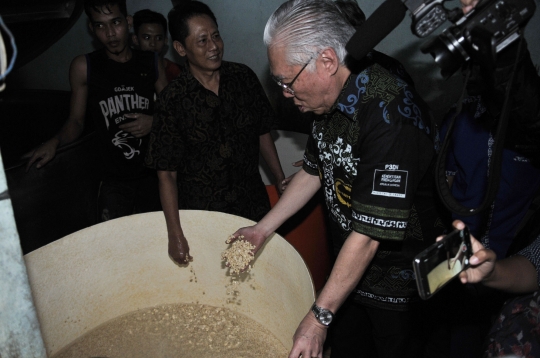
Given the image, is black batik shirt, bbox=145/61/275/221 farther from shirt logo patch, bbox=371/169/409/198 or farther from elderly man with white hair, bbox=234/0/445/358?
shirt logo patch, bbox=371/169/409/198

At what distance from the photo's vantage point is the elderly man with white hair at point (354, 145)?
1.17m

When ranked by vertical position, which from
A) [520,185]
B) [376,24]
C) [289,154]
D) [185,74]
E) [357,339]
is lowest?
[357,339]

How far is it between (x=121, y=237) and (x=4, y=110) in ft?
5.99

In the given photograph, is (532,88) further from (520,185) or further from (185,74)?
(185,74)

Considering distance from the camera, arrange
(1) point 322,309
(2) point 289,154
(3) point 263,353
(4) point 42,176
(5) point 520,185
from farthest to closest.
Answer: (2) point 289,154, (4) point 42,176, (3) point 263,353, (5) point 520,185, (1) point 322,309

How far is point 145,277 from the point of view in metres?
1.97

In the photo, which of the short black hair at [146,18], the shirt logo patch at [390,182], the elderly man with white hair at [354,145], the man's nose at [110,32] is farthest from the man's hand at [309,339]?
the short black hair at [146,18]

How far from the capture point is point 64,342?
181cm

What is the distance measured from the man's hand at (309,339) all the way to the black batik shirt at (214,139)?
857mm

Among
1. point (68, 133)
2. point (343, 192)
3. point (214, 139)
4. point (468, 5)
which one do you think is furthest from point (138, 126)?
point (468, 5)

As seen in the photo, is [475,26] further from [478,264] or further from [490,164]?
[478,264]

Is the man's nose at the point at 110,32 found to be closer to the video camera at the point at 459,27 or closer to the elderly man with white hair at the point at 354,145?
the elderly man with white hair at the point at 354,145

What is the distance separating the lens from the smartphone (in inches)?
32.2

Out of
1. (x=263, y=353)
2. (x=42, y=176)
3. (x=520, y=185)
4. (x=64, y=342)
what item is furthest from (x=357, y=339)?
(x=42, y=176)
